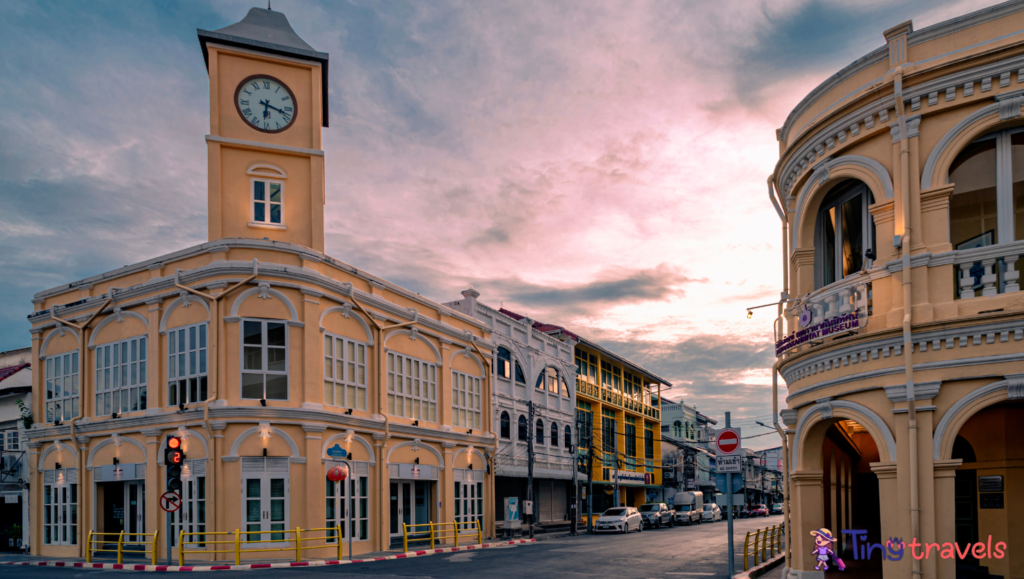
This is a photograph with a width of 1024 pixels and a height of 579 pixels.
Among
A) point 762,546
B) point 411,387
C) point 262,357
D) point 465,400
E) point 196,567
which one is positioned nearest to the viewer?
point 196,567

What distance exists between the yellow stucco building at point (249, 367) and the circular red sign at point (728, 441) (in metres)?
11.5

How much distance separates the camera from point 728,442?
57.1 ft

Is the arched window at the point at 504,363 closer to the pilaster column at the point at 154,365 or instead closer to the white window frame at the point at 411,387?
the white window frame at the point at 411,387

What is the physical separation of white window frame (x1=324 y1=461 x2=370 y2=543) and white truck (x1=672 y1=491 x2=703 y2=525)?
3327cm

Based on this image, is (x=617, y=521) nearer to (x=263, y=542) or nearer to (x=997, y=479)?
(x=263, y=542)

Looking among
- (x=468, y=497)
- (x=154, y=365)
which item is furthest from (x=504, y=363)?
(x=154, y=365)

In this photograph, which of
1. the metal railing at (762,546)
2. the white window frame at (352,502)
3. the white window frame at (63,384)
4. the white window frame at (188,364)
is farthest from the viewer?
the white window frame at (63,384)

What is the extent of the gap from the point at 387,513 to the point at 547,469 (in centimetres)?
1901

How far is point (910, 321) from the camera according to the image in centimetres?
1083

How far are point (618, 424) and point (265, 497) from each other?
39902 millimetres

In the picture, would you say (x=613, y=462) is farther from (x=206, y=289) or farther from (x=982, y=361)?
(x=982, y=361)

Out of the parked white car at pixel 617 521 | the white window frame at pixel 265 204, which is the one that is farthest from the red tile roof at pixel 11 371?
the parked white car at pixel 617 521

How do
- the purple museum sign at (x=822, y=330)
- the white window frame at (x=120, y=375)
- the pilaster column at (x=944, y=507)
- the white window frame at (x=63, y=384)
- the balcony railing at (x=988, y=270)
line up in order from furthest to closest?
the white window frame at (x=63, y=384)
the white window frame at (x=120, y=375)
the purple museum sign at (x=822, y=330)
the pilaster column at (x=944, y=507)
the balcony railing at (x=988, y=270)

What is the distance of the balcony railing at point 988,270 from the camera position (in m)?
10.2
